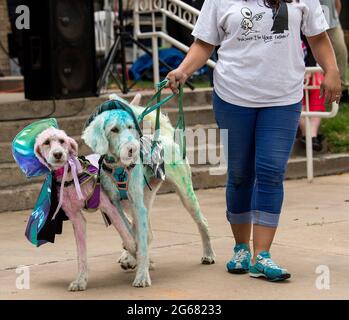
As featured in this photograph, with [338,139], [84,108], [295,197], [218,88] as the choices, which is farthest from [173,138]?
[338,139]

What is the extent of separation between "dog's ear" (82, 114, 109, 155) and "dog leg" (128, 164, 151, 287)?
33 centimetres

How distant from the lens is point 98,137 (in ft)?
18.4

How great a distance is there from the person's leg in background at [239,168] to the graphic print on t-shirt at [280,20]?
1.63ft

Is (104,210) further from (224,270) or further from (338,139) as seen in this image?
(338,139)

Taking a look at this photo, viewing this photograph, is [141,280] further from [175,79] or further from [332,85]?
[332,85]

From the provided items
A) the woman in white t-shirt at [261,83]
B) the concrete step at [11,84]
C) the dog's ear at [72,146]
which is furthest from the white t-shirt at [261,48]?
the concrete step at [11,84]

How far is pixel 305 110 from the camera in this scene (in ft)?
33.7

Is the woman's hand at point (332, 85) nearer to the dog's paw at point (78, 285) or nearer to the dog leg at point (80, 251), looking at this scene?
the dog leg at point (80, 251)

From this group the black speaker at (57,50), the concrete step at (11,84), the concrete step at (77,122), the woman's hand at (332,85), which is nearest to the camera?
the woman's hand at (332,85)

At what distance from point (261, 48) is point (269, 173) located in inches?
29.0

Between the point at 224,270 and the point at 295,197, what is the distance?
3.30 meters

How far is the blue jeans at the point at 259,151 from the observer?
593cm

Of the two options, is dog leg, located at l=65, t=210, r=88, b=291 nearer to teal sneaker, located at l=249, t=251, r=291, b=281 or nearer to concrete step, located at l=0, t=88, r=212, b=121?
teal sneaker, located at l=249, t=251, r=291, b=281

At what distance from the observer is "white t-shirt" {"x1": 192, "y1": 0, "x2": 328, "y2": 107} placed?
5.87 m
